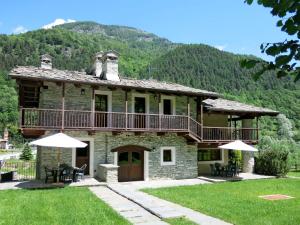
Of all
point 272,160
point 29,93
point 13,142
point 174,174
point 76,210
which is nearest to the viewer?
point 76,210

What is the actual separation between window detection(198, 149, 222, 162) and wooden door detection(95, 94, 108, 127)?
727cm

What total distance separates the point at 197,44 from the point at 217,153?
8325cm

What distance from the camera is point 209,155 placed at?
23094 millimetres

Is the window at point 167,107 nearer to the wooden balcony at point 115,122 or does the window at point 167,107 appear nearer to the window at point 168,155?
the wooden balcony at point 115,122

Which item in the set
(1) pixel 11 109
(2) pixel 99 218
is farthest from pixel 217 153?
(1) pixel 11 109

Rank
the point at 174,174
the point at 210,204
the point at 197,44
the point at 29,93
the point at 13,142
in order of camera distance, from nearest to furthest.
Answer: the point at 210,204
the point at 29,93
the point at 174,174
the point at 13,142
the point at 197,44

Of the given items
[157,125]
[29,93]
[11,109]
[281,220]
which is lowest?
[281,220]

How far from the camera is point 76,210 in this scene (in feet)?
34.2

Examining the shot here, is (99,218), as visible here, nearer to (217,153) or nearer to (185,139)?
(185,139)

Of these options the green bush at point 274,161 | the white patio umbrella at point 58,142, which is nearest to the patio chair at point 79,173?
the white patio umbrella at point 58,142

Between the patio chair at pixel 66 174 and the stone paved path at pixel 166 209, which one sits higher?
the patio chair at pixel 66 174

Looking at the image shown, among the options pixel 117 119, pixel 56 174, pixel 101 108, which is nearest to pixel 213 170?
pixel 117 119

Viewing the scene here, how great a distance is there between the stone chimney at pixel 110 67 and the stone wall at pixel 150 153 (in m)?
3.09

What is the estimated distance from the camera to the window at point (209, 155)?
22758 mm
